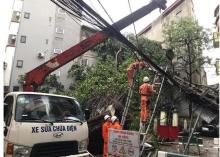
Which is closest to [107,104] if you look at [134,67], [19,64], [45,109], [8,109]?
[134,67]

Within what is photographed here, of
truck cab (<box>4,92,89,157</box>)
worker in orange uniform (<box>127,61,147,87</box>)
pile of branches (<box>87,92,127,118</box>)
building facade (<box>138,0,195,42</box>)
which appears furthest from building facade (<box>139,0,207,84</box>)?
truck cab (<box>4,92,89,157</box>)

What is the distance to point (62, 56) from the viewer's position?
928 cm

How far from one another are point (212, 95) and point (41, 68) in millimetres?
5140

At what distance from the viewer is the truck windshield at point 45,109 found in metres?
5.91

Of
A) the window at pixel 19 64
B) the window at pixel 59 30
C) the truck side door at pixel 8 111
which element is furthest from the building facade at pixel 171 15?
the truck side door at pixel 8 111

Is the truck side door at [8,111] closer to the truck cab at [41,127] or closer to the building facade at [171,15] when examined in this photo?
the truck cab at [41,127]

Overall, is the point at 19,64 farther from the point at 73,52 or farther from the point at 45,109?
the point at 45,109

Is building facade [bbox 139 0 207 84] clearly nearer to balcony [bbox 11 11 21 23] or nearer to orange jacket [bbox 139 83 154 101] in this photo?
balcony [bbox 11 11 21 23]

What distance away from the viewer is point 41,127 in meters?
5.78

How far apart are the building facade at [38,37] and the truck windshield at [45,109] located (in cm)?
2083

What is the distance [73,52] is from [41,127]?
3.97 metres

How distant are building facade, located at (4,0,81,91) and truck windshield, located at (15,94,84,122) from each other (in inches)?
820

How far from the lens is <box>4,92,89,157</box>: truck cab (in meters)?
5.52

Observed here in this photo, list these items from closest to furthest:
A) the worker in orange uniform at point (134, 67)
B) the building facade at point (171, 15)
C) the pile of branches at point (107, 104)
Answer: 1. the worker in orange uniform at point (134, 67)
2. the pile of branches at point (107, 104)
3. the building facade at point (171, 15)
